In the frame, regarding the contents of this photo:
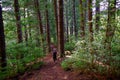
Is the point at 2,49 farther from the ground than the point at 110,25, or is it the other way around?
the point at 110,25

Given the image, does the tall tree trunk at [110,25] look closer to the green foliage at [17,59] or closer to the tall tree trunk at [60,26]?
the tall tree trunk at [60,26]

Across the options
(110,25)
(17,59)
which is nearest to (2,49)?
(17,59)

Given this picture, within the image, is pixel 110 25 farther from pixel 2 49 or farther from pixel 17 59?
pixel 17 59

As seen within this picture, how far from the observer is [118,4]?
7.43 m

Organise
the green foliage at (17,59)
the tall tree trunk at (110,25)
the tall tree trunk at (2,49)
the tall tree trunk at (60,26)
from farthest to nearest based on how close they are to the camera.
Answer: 1. the tall tree trunk at (60,26)
2. the green foliage at (17,59)
3. the tall tree trunk at (2,49)
4. the tall tree trunk at (110,25)

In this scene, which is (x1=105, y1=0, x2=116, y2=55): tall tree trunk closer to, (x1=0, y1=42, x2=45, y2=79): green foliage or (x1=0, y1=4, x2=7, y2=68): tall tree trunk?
(x1=0, y1=42, x2=45, y2=79): green foliage

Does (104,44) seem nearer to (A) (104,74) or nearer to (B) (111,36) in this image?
(B) (111,36)

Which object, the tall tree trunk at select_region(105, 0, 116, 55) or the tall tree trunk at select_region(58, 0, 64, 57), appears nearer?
the tall tree trunk at select_region(105, 0, 116, 55)

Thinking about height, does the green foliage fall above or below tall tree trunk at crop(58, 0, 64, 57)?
below

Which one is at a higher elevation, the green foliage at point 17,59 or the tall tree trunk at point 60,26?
the tall tree trunk at point 60,26

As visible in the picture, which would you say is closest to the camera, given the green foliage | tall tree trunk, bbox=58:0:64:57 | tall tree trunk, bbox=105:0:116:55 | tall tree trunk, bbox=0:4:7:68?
tall tree trunk, bbox=105:0:116:55

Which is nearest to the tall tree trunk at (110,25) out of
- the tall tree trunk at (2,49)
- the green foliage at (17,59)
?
the green foliage at (17,59)

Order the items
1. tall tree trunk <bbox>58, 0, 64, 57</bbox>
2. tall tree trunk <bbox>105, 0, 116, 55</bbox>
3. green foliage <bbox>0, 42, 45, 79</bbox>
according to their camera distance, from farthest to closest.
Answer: tall tree trunk <bbox>58, 0, 64, 57</bbox>, green foliage <bbox>0, 42, 45, 79</bbox>, tall tree trunk <bbox>105, 0, 116, 55</bbox>

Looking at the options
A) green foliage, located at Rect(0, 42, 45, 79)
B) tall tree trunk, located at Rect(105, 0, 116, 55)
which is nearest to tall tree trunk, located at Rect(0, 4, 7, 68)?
green foliage, located at Rect(0, 42, 45, 79)
